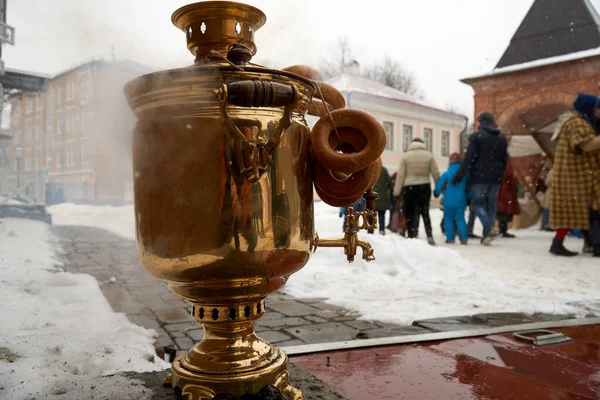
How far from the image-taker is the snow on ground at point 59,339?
1.27 meters

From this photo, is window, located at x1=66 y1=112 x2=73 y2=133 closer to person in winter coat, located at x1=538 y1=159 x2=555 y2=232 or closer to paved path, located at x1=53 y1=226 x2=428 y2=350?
paved path, located at x1=53 y1=226 x2=428 y2=350

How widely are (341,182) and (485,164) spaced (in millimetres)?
5359

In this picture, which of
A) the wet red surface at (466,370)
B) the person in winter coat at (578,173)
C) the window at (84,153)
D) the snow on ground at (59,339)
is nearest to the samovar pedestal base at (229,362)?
the snow on ground at (59,339)

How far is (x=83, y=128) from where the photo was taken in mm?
2043

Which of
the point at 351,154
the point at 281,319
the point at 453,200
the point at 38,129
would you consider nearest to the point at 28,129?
the point at 38,129

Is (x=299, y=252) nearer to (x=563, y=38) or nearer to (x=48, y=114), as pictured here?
(x=48, y=114)

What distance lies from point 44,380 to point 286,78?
3.46 feet

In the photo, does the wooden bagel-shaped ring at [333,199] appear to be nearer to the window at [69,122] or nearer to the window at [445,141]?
the window at [69,122]

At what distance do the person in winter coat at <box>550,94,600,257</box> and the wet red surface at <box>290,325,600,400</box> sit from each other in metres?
3.32

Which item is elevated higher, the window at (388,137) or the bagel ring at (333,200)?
the window at (388,137)

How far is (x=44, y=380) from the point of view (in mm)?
1281

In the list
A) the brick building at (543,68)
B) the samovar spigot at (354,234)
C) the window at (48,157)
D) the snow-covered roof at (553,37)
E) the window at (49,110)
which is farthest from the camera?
the brick building at (543,68)

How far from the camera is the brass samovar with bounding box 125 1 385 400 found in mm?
981

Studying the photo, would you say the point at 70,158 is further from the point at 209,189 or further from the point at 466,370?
the point at 466,370
